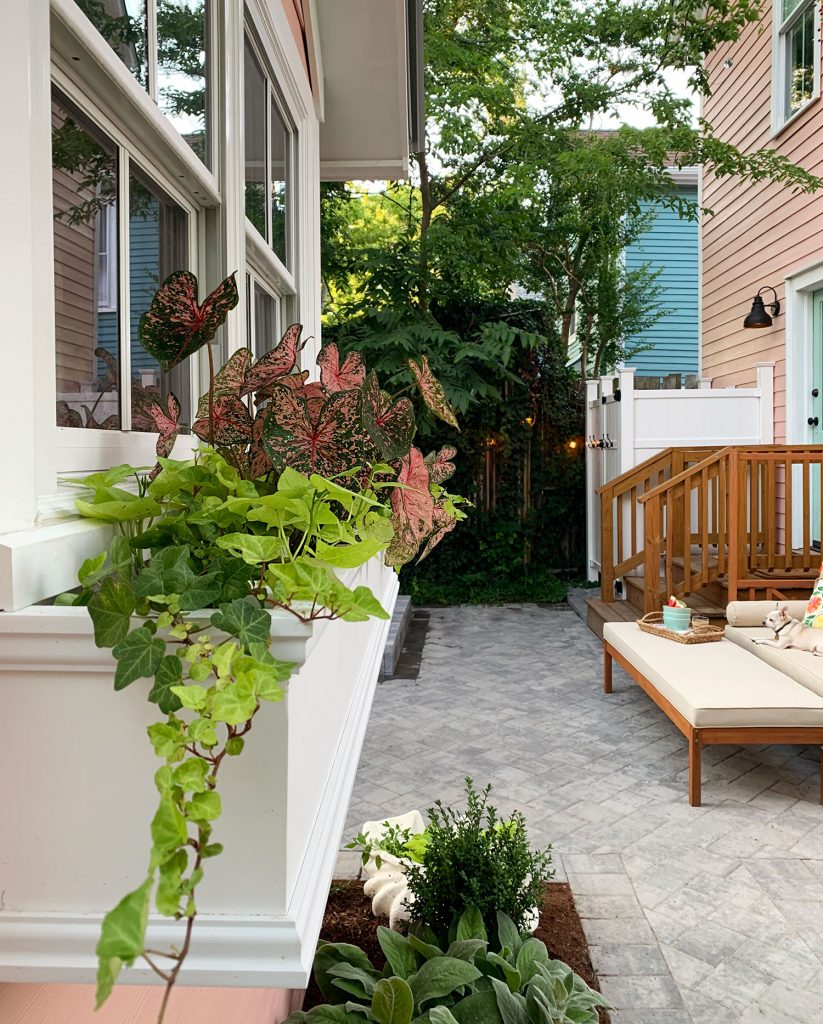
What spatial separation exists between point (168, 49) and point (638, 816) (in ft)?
10.3

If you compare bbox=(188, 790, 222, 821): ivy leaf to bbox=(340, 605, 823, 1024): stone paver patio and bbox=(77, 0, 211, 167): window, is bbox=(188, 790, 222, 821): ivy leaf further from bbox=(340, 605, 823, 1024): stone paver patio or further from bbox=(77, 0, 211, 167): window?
bbox=(340, 605, 823, 1024): stone paver patio

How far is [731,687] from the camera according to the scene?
375cm

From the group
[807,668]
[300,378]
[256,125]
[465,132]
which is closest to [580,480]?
[465,132]

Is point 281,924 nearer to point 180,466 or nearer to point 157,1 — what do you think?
point 180,466

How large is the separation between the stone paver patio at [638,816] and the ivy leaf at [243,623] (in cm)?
182

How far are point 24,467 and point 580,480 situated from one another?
8.83m

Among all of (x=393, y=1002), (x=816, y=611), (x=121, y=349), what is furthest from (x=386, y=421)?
(x=816, y=611)

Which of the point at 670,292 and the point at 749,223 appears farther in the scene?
the point at 670,292

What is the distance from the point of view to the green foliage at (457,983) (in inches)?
64.3

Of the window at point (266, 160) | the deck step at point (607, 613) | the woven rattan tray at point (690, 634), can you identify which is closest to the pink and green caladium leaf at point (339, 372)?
the window at point (266, 160)

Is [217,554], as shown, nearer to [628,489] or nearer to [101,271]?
[101,271]

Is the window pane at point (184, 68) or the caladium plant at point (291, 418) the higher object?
the window pane at point (184, 68)

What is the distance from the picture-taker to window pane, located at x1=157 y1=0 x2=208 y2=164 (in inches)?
58.2

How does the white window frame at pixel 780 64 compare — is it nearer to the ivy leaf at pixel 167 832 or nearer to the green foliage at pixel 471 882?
the green foliage at pixel 471 882
